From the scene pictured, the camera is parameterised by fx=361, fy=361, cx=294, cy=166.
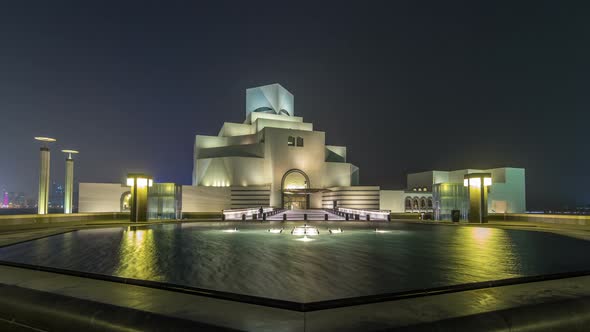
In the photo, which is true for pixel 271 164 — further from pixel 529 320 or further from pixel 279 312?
pixel 529 320

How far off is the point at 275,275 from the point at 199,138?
58.8m

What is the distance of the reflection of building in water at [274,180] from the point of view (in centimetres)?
5131

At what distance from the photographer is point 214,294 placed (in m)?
5.29

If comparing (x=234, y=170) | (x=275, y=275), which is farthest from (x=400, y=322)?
(x=234, y=170)

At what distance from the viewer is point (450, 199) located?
95.3ft

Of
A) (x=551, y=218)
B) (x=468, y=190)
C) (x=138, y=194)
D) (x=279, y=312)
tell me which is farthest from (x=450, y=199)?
(x=279, y=312)

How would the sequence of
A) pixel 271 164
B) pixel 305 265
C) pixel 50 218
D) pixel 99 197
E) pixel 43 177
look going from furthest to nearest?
pixel 271 164 → pixel 99 197 → pixel 43 177 → pixel 50 218 → pixel 305 265

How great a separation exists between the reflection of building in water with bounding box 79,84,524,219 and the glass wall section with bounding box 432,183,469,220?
86.1 feet

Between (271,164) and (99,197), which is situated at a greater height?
(271,164)

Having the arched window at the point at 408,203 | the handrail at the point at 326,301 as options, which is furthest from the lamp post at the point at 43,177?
the arched window at the point at 408,203

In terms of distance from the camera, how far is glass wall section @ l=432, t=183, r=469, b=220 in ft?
93.9

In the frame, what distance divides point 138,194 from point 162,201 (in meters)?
3.11

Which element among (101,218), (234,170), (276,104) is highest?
(276,104)

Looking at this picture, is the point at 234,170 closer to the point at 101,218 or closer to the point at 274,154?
the point at 274,154
